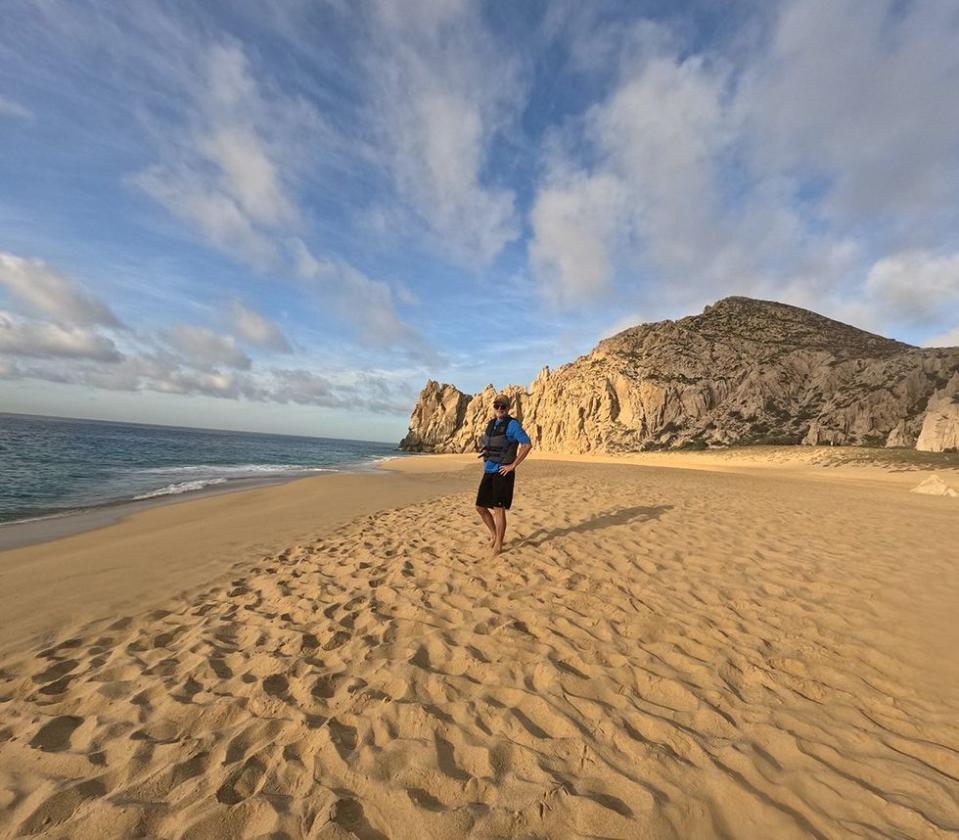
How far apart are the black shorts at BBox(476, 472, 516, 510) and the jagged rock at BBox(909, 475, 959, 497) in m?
19.3

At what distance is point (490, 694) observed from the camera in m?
3.58

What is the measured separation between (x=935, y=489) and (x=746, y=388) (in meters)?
35.1

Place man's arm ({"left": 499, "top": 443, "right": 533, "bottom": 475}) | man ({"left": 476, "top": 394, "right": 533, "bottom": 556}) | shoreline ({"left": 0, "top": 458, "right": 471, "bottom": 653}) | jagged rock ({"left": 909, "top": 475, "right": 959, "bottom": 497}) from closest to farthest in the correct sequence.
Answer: shoreline ({"left": 0, "top": 458, "right": 471, "bottom": 653}) → man's arm ({"left": 499, "top": 443, "right": 533, "bottom": 475}) → man ({"left": 476, "top": 394, "right": 533, "bottom": 556}) → jagged rock ({"left": 909, "top": 475, "right": 959, "bottom": 497})

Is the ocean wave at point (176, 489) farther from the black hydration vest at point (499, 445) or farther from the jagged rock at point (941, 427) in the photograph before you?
the jagged rock at point (941, 427)

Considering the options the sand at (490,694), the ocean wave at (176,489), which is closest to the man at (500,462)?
the sand at (490,694)

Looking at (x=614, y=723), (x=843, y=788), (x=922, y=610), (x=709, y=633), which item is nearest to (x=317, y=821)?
(x=614, y=723)

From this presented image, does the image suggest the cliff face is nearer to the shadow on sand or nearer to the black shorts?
the shadow on sand

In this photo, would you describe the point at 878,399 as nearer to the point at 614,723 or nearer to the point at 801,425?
the point at 801,425

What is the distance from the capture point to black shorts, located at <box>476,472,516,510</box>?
716 centimetres

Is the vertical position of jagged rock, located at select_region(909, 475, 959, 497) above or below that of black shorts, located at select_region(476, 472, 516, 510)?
below

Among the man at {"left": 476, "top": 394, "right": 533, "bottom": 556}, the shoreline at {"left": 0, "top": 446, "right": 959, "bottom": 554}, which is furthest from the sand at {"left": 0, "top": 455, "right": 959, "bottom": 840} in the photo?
the shoreline at {"left": 0, "top": 446, "right": 959, "bottom": 554}

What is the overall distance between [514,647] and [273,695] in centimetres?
211

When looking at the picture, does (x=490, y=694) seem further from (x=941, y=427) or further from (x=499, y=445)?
(x=941, y=427)

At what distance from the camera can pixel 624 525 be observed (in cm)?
907
